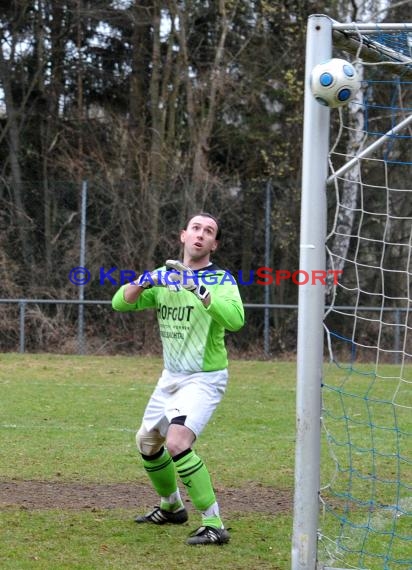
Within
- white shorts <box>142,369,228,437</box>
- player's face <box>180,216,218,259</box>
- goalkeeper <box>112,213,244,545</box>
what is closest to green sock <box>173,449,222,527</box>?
goalkeeper <box>112,213,244,545</box>

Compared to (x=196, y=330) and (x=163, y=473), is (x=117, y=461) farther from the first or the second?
(x=196, y=330)

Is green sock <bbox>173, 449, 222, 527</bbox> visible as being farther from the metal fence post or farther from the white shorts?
the metal fence post

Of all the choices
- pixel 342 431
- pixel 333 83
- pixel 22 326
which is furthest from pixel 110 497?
pixel 22 326

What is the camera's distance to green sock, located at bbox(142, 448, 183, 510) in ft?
19.0

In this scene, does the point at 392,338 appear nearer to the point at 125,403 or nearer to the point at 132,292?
the point at 125,403

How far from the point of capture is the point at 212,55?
2169 centimetres

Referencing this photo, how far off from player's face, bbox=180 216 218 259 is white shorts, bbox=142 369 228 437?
699mm

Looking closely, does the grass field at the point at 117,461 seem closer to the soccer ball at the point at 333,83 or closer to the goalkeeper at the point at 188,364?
the goalkeeper at the point at 188,364

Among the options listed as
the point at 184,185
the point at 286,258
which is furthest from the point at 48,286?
the point at 286,258

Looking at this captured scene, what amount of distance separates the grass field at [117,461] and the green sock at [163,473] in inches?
8.2

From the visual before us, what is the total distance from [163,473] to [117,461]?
198 cm

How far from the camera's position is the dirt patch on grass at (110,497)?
6.21 meters

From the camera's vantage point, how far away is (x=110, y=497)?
21.2 ft

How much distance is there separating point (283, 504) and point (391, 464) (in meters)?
1.83
